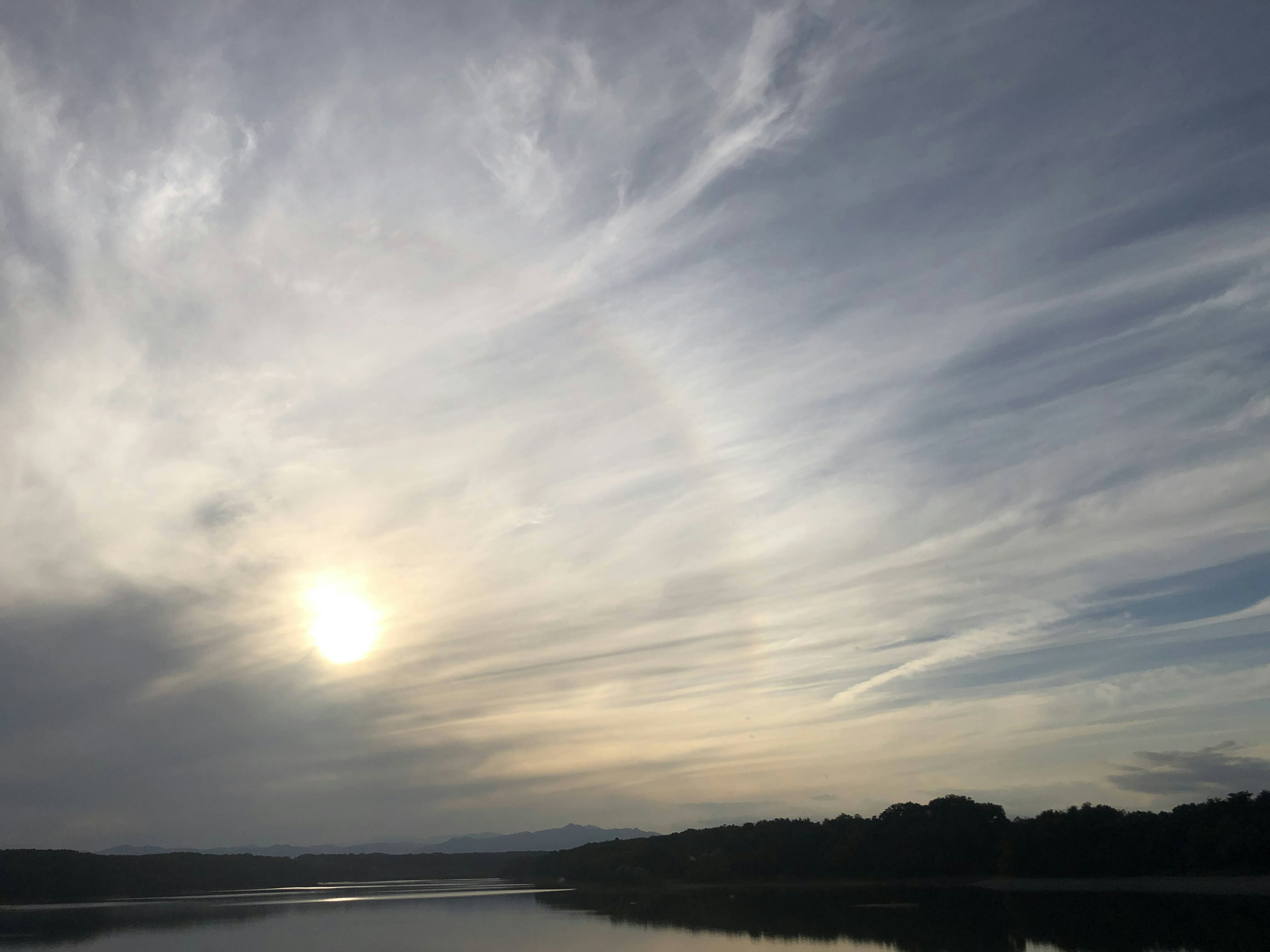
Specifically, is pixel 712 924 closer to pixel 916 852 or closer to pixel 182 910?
pixel 916 852

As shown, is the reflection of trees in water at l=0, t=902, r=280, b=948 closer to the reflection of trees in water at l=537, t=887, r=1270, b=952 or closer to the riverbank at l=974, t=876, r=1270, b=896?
the reflection of trees in water at l=537, t=887, r=1270, b=952

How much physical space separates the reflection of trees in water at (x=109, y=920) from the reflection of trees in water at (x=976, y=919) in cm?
3631

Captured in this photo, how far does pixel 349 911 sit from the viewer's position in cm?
9831

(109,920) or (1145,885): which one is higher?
(1145,885)

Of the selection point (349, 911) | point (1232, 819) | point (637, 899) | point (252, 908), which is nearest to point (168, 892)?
point (252, 908)

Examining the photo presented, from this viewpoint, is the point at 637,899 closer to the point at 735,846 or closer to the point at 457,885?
the point at 735,846

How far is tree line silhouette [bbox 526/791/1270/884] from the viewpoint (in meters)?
82.1

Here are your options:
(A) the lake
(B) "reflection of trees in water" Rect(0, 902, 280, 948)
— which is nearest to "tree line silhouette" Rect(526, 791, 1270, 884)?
(A) the lake

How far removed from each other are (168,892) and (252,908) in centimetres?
8694

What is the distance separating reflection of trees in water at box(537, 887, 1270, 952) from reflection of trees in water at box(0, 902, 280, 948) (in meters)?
36.3

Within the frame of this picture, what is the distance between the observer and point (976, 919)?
204 feet

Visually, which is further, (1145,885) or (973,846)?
(973,846)

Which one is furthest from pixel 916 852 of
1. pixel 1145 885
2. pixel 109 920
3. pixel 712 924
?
pixel 109 920

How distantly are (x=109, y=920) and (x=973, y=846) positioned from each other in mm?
95911
